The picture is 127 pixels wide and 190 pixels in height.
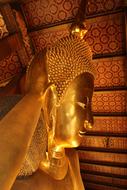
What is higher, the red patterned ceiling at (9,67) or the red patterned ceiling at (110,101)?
the red patterned ceiling at (9,67)

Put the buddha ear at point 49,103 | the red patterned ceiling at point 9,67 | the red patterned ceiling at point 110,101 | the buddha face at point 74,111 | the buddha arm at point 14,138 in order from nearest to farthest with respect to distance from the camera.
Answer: the buddha arm at point 14,138 → the buddha ear at point 49,103 → the buddha face at point 74,111 → the red patterned ceiling at point 9,67 → the red patterned ceiling at point 110,101

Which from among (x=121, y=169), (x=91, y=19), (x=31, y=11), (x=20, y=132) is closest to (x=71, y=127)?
(x=20, y=132)

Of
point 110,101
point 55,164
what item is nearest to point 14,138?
point 55,164

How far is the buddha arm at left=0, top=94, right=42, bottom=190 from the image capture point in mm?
945

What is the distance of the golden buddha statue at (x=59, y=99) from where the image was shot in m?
1.68

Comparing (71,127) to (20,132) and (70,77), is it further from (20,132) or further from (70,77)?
(20,132)

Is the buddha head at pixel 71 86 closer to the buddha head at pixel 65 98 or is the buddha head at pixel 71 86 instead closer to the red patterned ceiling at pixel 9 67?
the buddha head at pixel 65 98

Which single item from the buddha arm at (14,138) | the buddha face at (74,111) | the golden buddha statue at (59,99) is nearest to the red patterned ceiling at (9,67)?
the golden buddha statue at (59,99)

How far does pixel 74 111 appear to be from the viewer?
1753 mm

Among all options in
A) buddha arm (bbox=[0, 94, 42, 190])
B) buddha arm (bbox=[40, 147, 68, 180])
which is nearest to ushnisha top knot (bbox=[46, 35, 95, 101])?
buddha arm (bbox=[0, 94, 42, 190])

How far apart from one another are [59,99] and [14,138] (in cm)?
67

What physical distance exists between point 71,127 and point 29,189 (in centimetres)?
45

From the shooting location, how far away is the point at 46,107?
169 centimetres

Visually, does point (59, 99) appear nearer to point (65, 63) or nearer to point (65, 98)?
point (65, 98)
